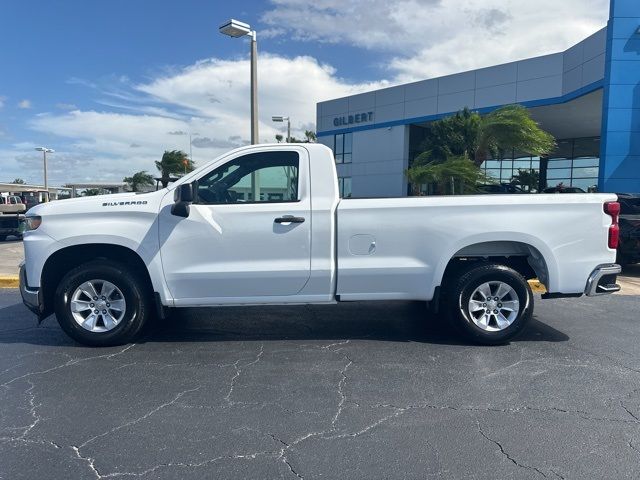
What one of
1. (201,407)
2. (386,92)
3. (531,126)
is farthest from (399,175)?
(201,407)

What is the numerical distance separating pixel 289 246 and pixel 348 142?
1267 inches

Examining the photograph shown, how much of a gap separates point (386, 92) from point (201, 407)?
104 ft

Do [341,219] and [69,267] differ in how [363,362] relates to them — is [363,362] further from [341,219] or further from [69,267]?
[69,267]

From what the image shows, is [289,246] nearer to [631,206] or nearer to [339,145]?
[631,206]

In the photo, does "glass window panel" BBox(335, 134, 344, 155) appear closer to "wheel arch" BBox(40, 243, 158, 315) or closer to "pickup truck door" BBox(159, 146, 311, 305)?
"pickup truck door" BBox(159, 146, 311, 305)

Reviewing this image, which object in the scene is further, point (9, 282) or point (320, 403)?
point (9, 282)

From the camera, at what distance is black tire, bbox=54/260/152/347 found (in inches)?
211

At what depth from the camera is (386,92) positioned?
110 feet

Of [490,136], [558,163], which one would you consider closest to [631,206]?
[490,136]

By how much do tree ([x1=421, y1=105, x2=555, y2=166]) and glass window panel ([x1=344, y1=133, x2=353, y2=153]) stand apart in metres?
15.9

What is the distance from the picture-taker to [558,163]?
39531mm

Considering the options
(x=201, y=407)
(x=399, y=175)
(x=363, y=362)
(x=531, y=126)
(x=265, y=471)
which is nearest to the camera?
(x=265, y=471)

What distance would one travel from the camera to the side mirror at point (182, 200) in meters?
5.12

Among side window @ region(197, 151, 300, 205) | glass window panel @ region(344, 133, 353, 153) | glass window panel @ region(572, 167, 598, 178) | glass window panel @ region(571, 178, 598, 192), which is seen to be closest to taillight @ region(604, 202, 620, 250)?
side window @ region(197, 151, 300, 205)
